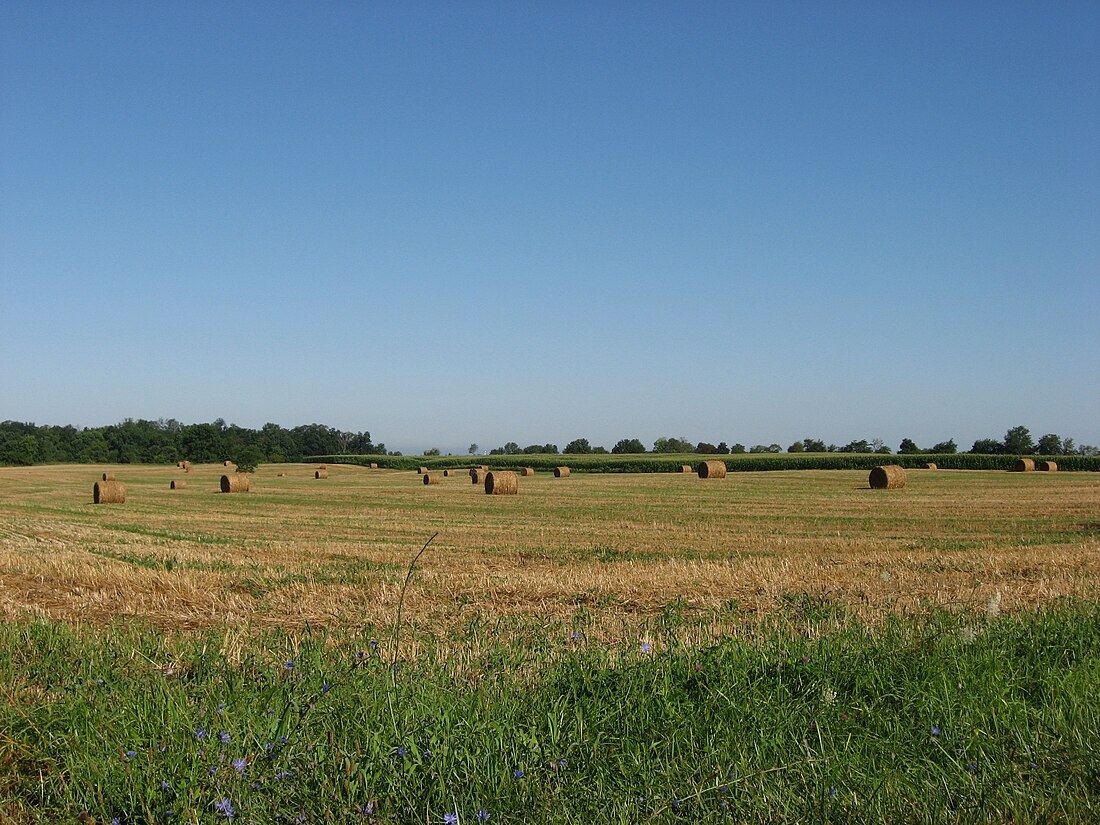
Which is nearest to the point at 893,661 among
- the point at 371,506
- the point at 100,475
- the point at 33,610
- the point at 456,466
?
the point at 33,610

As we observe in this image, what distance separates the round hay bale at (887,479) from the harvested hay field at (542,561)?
1039 cm

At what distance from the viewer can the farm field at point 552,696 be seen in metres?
3.61

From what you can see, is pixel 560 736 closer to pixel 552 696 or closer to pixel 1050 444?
pixel 552 696

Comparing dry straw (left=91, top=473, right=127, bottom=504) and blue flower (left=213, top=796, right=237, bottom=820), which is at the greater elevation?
blue flower (left=213, top=796, right=237, bottom=820)

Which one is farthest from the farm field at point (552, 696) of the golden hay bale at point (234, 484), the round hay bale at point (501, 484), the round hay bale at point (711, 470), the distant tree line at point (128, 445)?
the distant tree line at point (128, 445)

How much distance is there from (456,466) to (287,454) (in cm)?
6236

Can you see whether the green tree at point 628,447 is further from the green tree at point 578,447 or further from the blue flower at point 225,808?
the blue flower at point 225,808

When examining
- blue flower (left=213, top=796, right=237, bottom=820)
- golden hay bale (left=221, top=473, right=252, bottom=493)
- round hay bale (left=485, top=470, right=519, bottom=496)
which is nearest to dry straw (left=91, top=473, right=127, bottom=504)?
golden hay bale (left=221, top=473, right=252, bottom=493)

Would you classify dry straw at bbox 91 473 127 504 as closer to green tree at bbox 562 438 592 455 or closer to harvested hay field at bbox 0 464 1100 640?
harvested hay field at bbox 0 464 1100 640

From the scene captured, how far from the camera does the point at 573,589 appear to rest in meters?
10.4

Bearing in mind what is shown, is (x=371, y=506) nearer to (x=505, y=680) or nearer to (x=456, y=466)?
(x=505, y=680)

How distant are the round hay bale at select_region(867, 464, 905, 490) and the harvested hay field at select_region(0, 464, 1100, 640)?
10.4 m

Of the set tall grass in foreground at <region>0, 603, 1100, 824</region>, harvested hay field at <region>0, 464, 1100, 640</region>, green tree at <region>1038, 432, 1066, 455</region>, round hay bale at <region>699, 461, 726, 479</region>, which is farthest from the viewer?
green tree at <region>1038, 432, 1066, 455</region>

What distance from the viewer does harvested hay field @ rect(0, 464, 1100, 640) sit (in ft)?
29.8
